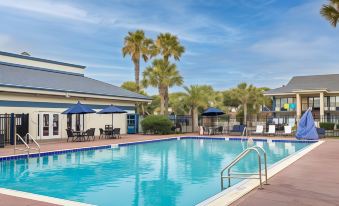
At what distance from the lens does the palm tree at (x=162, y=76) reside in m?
31.0

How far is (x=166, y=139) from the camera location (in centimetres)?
2245

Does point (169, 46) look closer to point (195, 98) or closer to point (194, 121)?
point (195, 98)

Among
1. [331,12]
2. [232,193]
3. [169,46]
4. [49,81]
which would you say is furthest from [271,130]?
[232,193]

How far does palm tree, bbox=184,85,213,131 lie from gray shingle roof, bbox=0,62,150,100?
239 inches

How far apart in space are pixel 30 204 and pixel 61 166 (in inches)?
238

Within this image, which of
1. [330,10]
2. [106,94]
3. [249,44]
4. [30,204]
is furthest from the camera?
[249,44]

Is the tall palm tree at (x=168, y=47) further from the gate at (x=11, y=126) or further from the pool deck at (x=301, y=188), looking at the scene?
the pool deck at (x=301, y=188)

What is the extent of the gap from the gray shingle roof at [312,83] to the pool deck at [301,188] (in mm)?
31860

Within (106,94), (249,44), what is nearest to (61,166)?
A: (106,94)

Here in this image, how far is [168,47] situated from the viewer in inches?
1293

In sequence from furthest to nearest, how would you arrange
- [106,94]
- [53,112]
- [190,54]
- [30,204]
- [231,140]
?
[190,54], [106,94], [231,140], [53,112], [30,204]

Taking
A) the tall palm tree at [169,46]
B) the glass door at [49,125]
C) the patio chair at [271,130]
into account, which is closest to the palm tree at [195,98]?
the tall palm tree at [169,46]

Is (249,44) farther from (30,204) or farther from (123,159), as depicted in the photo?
(30,204)

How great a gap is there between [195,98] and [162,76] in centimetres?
380
